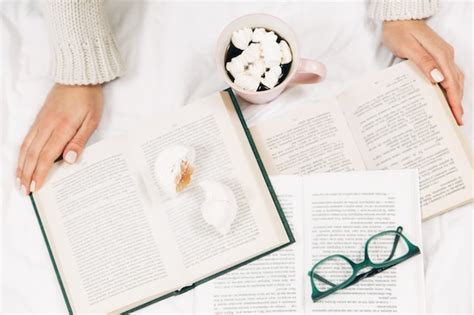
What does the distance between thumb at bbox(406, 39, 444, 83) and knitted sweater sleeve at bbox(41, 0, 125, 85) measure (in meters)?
0.39

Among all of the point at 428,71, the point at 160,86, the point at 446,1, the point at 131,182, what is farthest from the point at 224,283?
the point at 446,1

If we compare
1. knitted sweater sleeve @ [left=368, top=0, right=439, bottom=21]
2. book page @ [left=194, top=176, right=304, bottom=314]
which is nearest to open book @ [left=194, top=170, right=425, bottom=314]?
book page @ [left=194, top=176, right=304, bottom=314]

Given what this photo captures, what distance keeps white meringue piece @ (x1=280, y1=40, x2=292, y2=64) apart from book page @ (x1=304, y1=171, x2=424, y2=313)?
156 mm

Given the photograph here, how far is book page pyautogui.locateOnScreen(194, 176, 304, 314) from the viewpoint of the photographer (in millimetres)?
733

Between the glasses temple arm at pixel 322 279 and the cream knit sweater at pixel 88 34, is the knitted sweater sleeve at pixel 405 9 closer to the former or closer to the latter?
the cream knit sweater at pixel 88 34

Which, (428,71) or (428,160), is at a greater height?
(428,71)

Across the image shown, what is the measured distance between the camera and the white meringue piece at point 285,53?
2.28 ft

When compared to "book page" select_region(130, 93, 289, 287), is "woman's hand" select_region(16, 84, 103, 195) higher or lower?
higher

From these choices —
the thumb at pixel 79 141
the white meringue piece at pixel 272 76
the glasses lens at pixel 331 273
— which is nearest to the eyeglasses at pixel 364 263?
the glasses lens at pixel 331 273

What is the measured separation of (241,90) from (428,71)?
252mm

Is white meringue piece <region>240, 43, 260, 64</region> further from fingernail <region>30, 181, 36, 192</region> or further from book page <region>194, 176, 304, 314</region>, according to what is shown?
fingernail <region>30, 181, 36, 192</region>

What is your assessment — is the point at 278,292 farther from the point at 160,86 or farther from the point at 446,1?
the point at 446,1

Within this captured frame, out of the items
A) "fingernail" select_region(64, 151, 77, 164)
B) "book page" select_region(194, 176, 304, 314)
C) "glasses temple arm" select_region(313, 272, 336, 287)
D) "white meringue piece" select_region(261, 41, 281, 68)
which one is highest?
"white meringue piece" select_region(261, 41, 281, 68)

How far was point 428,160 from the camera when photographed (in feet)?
2.46
